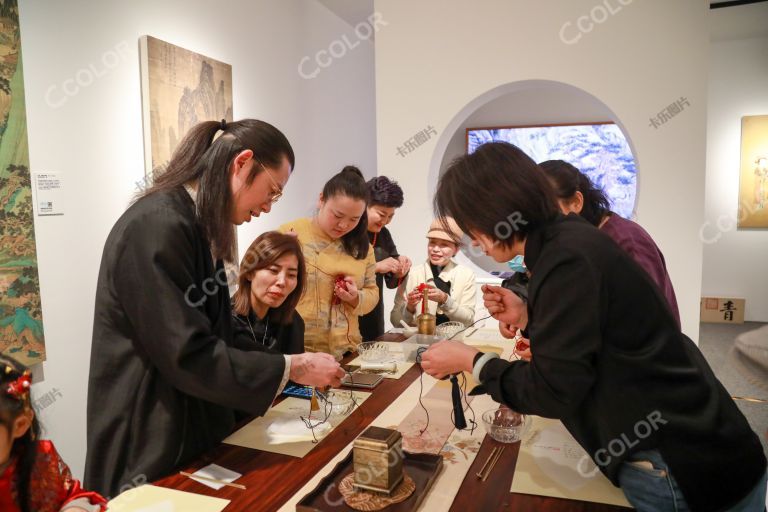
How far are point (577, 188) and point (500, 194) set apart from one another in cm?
104

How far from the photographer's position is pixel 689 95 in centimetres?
377

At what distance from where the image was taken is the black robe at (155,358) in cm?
137

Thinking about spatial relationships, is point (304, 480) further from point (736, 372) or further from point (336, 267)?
point (736, 372)

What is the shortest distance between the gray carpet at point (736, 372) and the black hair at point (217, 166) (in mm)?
1193

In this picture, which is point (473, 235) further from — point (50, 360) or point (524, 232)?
point (50, 360)

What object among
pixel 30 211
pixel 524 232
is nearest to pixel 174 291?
pixel 524 232

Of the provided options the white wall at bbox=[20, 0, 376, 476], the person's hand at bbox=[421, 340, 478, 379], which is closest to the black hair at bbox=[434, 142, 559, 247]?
the person's hand at bbox=[421, 340, 478, 379]

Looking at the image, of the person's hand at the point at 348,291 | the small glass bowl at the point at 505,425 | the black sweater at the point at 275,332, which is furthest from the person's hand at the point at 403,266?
the small glass bowl at the point at 505,425

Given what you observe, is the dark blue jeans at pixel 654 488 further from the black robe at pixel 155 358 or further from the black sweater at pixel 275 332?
the black sweater at pixel 275 332

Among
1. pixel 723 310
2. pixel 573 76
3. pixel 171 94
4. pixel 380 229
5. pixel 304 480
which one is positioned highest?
pixel 573 76

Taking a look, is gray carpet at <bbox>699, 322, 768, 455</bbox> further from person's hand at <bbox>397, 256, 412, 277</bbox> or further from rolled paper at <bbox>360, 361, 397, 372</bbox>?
person's hand at <bbox>397, 256, 412, 277</bbox>

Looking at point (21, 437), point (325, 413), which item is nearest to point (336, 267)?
point (325, 413)

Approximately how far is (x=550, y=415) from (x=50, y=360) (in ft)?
7.69

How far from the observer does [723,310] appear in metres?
7.35
